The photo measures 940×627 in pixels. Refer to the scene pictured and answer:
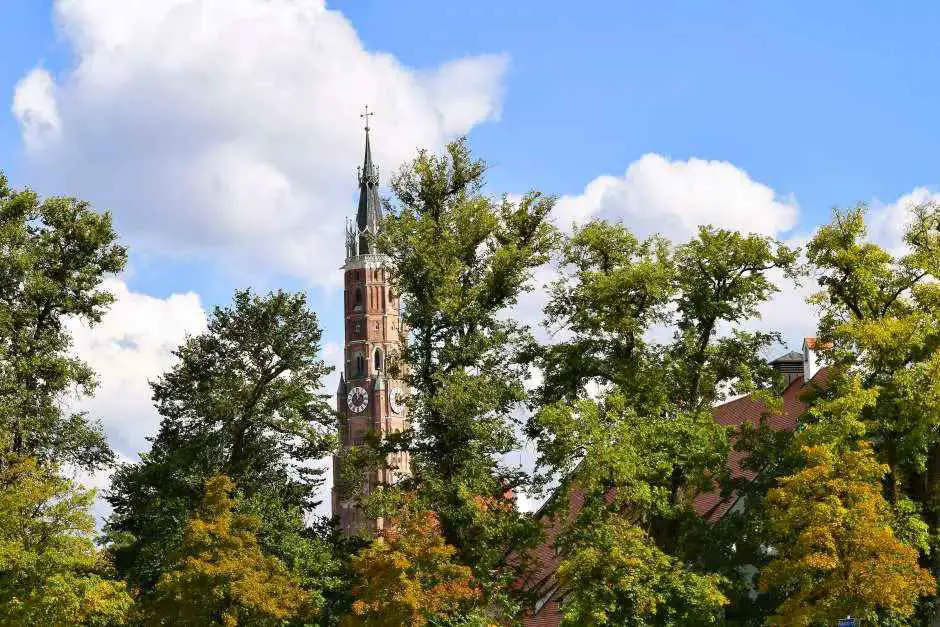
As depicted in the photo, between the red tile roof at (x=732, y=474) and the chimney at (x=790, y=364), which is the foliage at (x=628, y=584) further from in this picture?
the chimney at (x=790, y=364)

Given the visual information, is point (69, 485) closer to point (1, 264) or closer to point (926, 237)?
point (1, 264)

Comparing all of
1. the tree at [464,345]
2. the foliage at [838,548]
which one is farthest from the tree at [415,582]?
the foliage at [838,548]

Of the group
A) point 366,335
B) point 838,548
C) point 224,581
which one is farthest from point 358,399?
point 838,548

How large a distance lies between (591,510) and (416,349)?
8691 mm

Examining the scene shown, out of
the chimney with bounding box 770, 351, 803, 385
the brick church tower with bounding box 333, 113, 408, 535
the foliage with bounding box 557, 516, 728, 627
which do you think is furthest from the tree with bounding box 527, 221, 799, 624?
the brick church tower with bounding box 333, 113, 408, 535

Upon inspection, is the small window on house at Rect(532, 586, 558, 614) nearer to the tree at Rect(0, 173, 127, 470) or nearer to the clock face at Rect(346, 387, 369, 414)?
the tree at Rect(0, 173, 127, 470)

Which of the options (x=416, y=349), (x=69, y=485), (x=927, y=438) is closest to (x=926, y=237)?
(x=927, y=438)

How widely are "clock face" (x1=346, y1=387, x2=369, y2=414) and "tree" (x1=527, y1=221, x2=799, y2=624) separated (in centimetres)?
12800

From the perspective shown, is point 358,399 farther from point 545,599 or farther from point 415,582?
point 415,582

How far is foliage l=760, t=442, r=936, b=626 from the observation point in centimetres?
2944

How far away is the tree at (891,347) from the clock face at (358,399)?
434 ft

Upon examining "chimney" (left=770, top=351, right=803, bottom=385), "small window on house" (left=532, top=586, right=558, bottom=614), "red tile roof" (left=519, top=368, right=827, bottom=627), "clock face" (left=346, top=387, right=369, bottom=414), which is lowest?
"small window on house" (left=532, top=586, right=558, bottom=614)

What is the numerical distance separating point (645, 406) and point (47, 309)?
70.1 ft

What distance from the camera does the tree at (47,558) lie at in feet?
126
